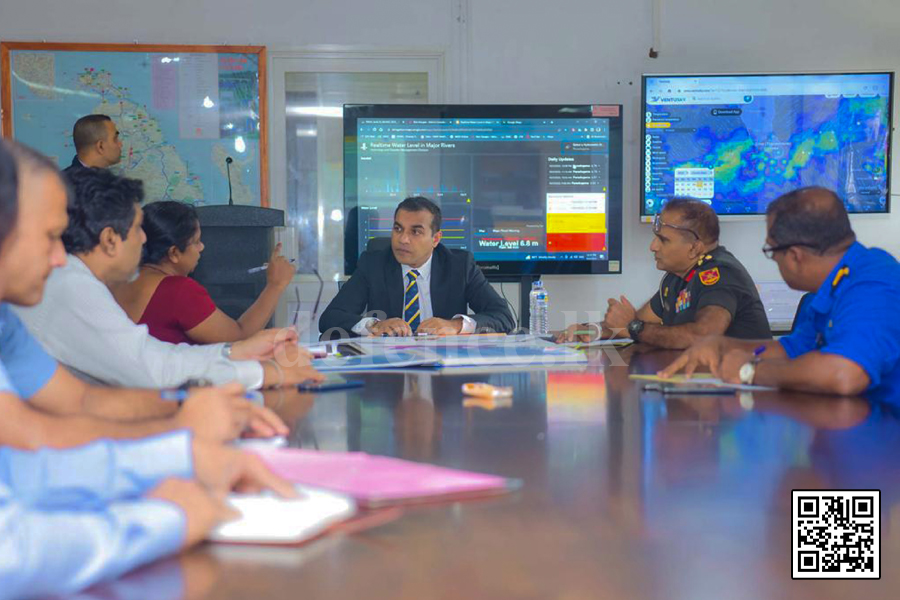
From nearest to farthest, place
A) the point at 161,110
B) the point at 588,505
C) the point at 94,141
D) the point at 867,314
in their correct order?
the point at 588,505, the point at 867,314, the point at 94,141, the point at 161,110

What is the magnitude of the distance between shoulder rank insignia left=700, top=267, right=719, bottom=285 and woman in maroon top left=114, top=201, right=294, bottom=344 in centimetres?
155

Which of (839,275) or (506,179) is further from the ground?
(506,179)

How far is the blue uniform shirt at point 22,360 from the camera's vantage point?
5.04 ft

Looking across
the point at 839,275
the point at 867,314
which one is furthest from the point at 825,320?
the point at 867,314

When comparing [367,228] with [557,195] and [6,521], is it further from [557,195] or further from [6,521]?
[6,521]

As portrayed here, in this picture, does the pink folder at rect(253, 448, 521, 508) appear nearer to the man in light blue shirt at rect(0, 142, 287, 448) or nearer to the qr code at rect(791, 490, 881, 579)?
the man in light blue shirt at rect(0, 142, 287, 448)

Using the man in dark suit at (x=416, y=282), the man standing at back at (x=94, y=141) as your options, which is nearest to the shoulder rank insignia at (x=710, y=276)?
the man in dark suit at (x=416, y=282)

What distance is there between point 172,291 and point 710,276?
1.75m

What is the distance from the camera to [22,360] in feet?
5.20

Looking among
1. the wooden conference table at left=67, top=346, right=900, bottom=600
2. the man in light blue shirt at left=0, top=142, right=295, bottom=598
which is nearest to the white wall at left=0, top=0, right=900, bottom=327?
the wooden conference table at left=67, top=346, right=900, bottom=600

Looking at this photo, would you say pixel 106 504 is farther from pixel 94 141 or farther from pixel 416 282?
pixel 94 141

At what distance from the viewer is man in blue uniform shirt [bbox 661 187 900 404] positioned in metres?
1.93

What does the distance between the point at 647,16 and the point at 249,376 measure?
4.05m

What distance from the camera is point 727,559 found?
88cm
